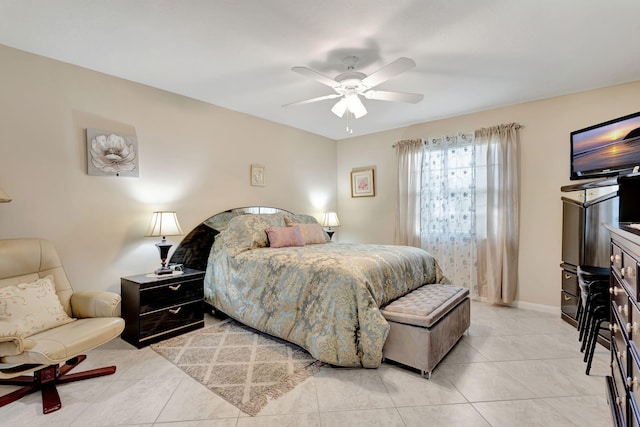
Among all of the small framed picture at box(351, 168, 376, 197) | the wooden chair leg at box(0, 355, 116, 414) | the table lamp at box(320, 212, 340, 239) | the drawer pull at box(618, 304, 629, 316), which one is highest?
the small framed picture at box(351, 168, 376, 197)

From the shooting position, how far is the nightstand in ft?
8.79

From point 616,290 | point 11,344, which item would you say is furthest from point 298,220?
point 616,290

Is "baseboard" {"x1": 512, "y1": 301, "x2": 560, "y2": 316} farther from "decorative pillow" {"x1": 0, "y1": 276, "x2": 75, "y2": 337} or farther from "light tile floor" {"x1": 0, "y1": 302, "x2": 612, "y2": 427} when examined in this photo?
"decorative pillow" {"x1": 0, "y1": 276, "x2": 75, "y2": 337}

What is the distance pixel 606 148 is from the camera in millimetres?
2840

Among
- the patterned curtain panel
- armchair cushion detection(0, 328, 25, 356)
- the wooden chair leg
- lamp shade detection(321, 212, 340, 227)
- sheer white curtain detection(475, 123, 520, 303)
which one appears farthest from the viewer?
lamp shade detection(321, 212, 340, 227)

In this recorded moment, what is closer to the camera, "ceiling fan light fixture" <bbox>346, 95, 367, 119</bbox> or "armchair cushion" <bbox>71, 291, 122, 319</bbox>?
"armchair cushion" <bbox>71, 291, 122, 319</bbox>

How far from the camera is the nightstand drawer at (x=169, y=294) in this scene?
Result: 270 centimetres

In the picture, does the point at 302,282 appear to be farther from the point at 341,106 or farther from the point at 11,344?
the point at 11,344

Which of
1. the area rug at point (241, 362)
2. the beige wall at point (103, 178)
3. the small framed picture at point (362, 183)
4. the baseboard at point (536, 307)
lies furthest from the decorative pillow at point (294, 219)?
the baseboard at point (536, 307)

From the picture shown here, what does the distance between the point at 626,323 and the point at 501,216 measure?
9.34ft

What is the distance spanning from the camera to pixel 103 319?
7.27 feet

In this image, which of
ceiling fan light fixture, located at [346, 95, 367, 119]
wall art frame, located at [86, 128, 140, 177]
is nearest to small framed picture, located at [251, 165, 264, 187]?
wall art frame, located at [86, 128, 140, 177]

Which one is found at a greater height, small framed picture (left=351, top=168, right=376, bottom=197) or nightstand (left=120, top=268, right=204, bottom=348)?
small framed picture (left=351, top=168, right=376, bottom=197)

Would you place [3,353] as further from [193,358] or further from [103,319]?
→ [193,358]
